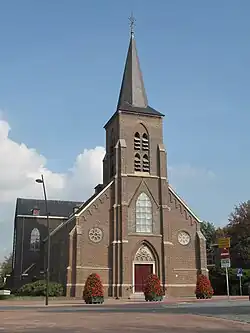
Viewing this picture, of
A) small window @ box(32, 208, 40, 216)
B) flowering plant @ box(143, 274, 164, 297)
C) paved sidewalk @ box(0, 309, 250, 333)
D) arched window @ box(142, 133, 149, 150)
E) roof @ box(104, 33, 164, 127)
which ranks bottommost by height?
paved sidewalk @ box(0, 309, 250, 333)

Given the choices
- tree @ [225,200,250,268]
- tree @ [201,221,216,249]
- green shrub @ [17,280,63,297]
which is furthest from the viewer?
tree @ [201,221,216,249]

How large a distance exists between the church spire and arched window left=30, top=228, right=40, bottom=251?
85.8 feet

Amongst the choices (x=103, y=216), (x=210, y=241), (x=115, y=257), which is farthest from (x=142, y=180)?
(x=210, y=241)

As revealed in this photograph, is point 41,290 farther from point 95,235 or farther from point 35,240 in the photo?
point 35,240

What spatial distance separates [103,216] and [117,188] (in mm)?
3225

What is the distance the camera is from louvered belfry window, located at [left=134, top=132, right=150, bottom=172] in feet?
158

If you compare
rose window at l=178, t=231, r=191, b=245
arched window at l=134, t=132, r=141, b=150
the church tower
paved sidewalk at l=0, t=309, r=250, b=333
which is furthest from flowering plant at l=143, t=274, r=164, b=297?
paved sidewalk at l=0, t=309, r=250, b=333

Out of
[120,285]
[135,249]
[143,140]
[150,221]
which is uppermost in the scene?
[143,140]

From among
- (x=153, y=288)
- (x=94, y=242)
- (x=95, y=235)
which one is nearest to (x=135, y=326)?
(x=153, y=288)

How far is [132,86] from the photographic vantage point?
51.5 meters

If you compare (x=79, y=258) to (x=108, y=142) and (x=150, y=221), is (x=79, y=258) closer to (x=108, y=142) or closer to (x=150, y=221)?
(x=150, y=221)

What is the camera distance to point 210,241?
269 feet

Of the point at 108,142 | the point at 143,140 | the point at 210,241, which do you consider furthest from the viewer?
the point at 210,241

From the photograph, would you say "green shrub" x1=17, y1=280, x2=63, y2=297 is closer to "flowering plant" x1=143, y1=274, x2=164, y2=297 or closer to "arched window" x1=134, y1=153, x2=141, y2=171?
"flowering plant" x1=143, y1=274, x2=164, y2=297
